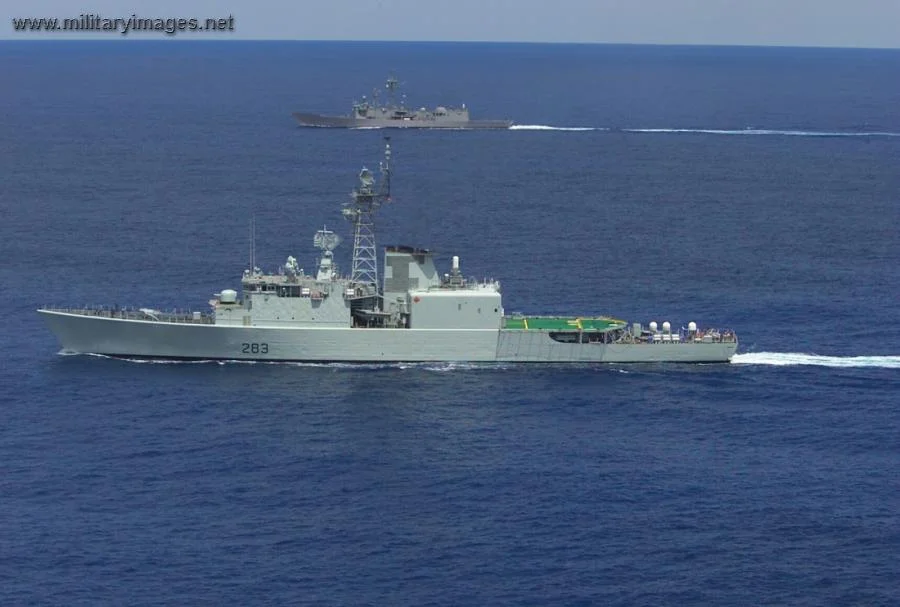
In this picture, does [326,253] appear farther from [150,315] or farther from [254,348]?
[150,315]

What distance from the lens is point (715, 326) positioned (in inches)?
3501

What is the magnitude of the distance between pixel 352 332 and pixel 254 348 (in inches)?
219

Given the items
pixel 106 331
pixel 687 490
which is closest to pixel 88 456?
pixel 106 331

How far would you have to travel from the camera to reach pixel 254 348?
82125 millimetres

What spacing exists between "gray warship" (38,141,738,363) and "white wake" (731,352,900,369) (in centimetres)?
122

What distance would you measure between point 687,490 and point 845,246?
57180 mm

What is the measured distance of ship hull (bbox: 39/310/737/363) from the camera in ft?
269

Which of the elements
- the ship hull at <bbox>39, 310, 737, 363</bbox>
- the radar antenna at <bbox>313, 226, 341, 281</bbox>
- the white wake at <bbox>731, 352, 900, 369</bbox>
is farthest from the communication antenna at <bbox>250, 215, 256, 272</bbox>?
the white wake at <bbox>731, 352, 900, 369</bbox>

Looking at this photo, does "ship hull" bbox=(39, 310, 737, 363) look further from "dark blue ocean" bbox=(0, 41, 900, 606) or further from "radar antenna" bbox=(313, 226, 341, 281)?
"radar antenna" bbox=(313, 226, 341, 281)

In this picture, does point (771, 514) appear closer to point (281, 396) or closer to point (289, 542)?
point (289, 542)

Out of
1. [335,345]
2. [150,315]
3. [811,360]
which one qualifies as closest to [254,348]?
[335,345]

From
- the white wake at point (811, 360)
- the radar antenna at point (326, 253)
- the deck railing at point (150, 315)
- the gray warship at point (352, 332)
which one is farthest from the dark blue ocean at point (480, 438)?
the radar antenna at point (326, 253)

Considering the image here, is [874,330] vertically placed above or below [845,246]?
below

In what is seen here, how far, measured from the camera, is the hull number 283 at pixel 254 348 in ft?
269
